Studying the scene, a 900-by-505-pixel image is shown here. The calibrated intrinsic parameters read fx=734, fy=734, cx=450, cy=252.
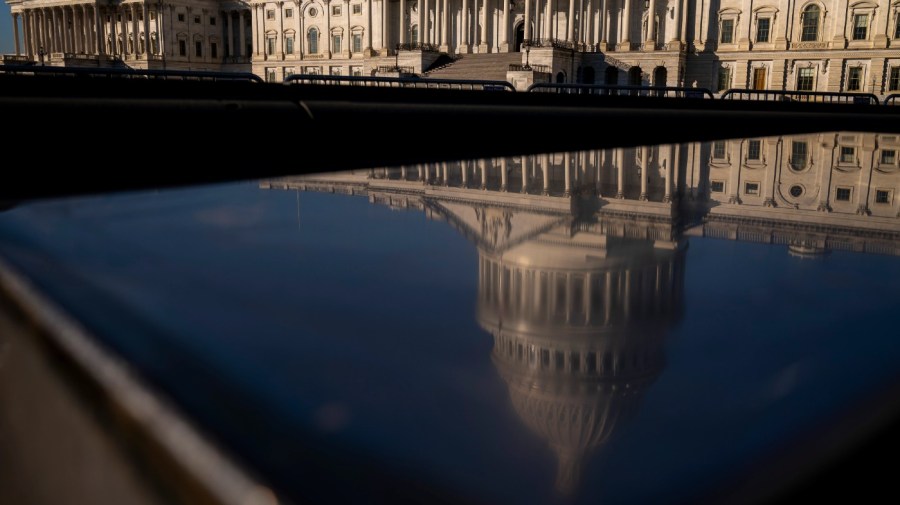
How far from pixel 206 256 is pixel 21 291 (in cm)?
56

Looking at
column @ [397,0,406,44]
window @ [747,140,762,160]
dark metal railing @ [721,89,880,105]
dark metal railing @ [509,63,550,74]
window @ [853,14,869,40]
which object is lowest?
window @ [747,140,762,160]

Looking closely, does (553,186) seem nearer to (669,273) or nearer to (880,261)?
(880,261)

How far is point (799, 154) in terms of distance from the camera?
203 inches

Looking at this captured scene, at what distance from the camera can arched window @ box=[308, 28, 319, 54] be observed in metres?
55.8

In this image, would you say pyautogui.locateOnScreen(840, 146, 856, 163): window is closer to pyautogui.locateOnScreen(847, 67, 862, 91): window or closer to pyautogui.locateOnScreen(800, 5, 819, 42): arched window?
pyautogui.locateOnScreen(847, 67, 862, 91): window

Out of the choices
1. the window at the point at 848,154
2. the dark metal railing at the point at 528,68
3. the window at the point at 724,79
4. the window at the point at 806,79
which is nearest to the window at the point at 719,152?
the window at the point at 848,154

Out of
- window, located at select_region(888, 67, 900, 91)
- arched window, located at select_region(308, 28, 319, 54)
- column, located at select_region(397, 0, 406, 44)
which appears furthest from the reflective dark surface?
arched window, located at select_region(308, 28, 319, 54)

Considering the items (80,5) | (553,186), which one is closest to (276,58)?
(80,5)

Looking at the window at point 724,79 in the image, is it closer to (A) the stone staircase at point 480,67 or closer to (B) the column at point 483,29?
(A) the stone staircase at point 480,67

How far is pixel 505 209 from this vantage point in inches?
83.2

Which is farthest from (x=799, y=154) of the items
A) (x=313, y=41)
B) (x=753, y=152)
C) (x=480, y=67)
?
(x=313, y=41)

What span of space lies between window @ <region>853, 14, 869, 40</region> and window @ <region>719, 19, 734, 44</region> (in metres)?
6.03

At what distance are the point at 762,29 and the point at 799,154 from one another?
39974 millimetres

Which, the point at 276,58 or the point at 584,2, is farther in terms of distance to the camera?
the point at 276,58
